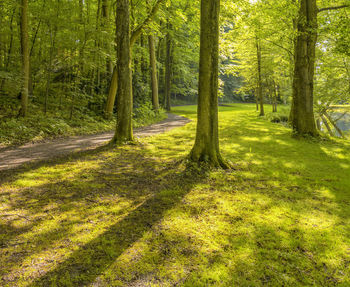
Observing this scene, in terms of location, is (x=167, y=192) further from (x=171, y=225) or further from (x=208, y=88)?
(x=208, y=88)

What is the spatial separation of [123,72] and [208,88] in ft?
12.3

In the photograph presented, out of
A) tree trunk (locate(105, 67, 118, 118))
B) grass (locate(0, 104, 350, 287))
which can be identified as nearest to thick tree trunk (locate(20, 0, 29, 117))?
tree trunk (locate(105, 67, 118, 118))

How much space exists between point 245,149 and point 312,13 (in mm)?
7303

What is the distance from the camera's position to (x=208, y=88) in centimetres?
616

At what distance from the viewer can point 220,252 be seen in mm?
2984

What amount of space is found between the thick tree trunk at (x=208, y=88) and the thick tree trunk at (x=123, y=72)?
Result: 131 inches

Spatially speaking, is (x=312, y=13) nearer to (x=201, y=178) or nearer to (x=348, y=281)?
(x=201, y=178)

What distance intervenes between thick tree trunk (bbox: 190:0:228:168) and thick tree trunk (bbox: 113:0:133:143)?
131 inches

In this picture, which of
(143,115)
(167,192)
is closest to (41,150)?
(167,192)

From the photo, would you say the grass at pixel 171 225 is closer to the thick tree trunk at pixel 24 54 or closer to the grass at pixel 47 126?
the grass at pixel 47 126

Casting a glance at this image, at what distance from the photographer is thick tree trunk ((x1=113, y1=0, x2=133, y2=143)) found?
830 centimetres

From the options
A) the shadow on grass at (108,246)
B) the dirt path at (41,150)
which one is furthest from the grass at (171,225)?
the dirt path at (41,150)

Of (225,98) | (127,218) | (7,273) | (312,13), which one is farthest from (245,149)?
(225,98)

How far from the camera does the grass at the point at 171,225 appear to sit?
2588 mm
